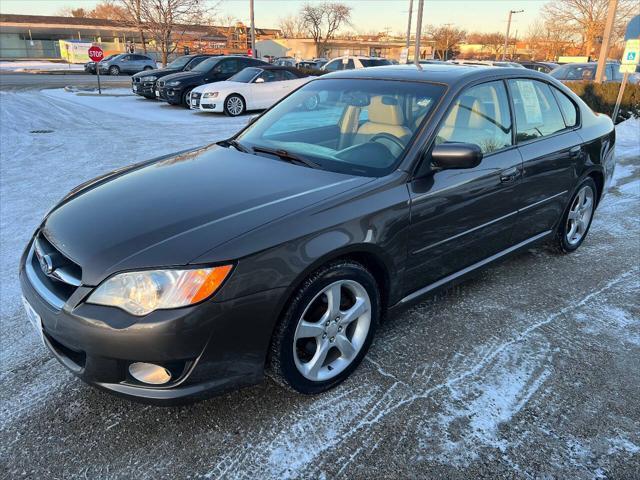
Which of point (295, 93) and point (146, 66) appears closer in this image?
point (295, 93)

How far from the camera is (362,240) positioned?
2.49 meters

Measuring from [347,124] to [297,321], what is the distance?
156 centimetres

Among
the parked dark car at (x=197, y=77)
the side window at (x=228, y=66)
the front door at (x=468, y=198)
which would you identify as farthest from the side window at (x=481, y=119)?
the side window at (x=228, y=66)

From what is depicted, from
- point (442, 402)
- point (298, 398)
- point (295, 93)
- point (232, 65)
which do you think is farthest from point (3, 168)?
point (232, 65)

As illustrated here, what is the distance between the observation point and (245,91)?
13.7m

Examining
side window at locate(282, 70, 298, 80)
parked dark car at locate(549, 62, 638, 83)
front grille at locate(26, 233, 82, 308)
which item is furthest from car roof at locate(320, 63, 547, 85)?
parked dark car at locate(549, 62, 638, 83)

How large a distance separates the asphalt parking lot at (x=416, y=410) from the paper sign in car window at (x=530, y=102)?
129 cm

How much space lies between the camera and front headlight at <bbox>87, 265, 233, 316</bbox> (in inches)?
79.0

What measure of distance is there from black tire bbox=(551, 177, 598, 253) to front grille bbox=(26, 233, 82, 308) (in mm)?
3761

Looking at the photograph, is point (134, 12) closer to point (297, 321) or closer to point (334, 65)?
point (334, 65)

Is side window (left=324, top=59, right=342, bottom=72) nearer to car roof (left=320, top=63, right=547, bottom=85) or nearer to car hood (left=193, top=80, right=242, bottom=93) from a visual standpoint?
car hood (left=193, top=80, right=242, bottom=93)

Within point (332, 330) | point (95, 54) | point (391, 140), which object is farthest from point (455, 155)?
point (95, 54)

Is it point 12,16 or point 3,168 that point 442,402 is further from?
point 12,16

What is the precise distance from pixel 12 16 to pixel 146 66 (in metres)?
41.9
